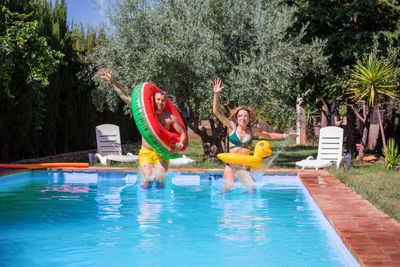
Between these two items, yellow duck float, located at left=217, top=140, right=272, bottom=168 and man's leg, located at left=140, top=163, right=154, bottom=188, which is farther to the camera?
man's leg, located at left=140, top=163, right=154, bottom=188

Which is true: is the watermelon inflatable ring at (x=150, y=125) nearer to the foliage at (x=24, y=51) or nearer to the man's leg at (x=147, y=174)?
the man's leg at (x=147, y=174)

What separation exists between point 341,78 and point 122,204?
9068mm

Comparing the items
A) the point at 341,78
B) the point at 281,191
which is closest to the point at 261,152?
the point at 281,191

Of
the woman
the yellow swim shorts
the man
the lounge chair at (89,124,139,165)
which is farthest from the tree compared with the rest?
the yellow swim shorts

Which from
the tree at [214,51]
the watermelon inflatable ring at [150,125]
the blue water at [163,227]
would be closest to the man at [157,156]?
the watermelon inflatable ring at [150,125]

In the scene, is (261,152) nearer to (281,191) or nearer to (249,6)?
(281,191)

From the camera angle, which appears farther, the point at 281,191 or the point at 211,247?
the point at 281,191

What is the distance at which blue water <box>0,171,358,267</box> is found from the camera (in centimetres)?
490

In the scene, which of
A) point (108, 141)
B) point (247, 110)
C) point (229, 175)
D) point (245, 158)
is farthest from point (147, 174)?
point (108, 141)

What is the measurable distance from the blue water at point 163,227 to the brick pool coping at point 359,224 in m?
0.15

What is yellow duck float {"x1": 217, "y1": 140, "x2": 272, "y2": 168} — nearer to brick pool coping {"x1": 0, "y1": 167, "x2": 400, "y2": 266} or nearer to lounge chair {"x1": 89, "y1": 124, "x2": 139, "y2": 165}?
brick pool coping {"x1": 0, "y1": 167, "x2": 400, "y2": 266}

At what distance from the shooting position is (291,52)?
1204 centimetres

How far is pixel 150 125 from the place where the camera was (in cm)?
818

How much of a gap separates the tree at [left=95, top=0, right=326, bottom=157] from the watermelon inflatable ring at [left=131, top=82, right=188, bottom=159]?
3.22m
